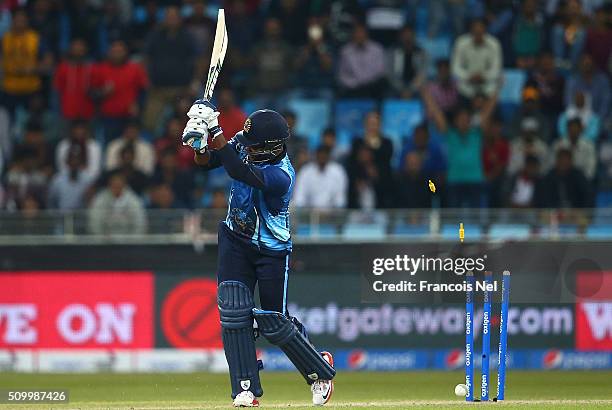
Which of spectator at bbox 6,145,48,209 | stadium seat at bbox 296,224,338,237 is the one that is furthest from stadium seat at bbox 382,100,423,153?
spectator at bbox 6,145,48,209

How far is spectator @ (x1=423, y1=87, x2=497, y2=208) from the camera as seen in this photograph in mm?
16719

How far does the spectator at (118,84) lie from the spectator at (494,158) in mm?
4364

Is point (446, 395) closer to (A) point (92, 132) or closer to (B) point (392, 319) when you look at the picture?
(B) point (392, 319)

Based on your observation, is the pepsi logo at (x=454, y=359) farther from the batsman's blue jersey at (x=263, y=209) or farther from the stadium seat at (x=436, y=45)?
the stadium seat at (x=436, y=45)

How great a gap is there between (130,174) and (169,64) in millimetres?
2020

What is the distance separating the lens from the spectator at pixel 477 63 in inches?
707

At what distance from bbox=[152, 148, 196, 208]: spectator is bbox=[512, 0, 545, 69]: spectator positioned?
4.97 meters

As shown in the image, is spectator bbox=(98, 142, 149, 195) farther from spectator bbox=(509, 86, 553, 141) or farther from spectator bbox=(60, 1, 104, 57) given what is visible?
spectator bbox=(509, 86, 553, 141)

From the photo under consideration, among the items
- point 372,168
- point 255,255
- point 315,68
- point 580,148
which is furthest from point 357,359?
point 255,255

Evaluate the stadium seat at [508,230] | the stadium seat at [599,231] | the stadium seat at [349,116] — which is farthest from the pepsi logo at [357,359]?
the stadium seat at [349,116]

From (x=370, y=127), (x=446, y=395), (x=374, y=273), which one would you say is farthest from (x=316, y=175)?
(x=374, y=273)

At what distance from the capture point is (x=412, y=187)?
638 inches

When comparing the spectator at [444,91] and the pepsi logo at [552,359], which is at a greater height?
the spectator at [444,91]

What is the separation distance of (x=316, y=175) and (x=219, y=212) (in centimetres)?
158
